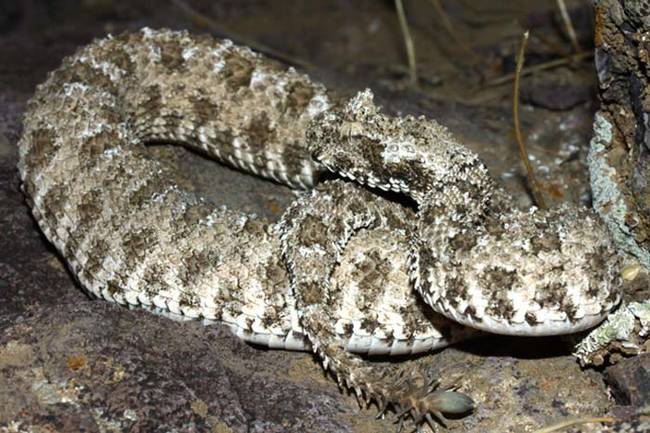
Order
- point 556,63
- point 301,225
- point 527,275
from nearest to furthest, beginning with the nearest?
point 527,275
point 301,225
point 556,63

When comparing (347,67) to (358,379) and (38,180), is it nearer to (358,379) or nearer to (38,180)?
(38,180)

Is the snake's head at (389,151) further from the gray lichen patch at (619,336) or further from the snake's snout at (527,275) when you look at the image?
the gray lichen patch at (619,336)

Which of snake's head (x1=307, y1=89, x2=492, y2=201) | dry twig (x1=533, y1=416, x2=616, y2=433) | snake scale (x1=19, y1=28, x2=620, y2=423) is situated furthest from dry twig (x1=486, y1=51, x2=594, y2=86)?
dry twig (x1=533, y1=416, x2=616, y2=433)

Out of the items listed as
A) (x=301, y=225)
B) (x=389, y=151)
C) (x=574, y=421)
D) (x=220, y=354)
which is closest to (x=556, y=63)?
(x=389, y=151)

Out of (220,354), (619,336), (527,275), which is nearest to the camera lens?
(527,275)

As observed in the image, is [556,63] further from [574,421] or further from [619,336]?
[574,421]

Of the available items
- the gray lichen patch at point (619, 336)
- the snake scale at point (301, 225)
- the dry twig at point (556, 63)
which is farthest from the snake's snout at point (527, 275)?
the dry twig at point (556, 63)

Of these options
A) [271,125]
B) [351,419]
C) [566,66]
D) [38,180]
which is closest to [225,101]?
[271,125]

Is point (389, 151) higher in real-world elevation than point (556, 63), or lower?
lower
